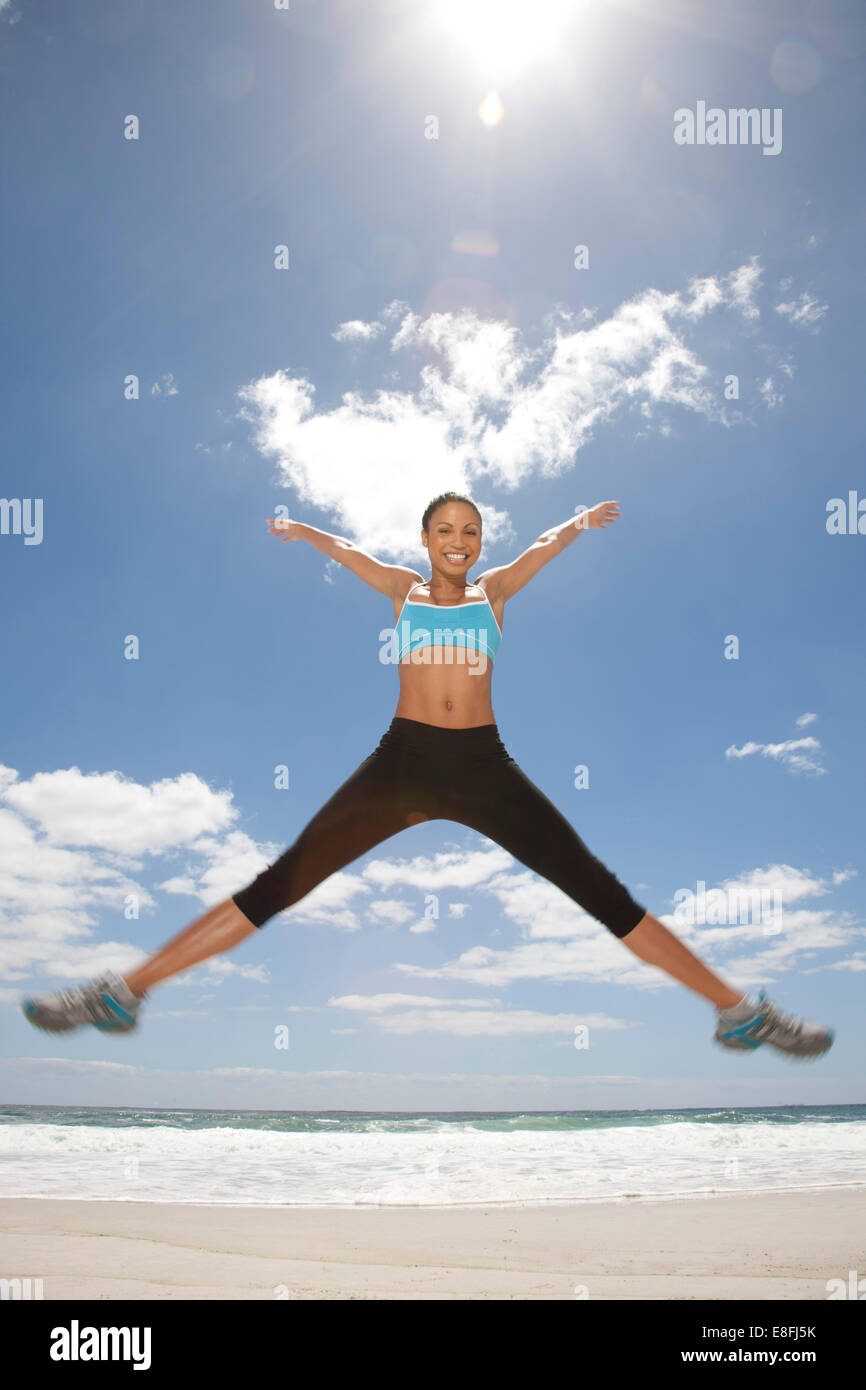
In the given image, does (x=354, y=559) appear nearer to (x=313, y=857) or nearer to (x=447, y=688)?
(x=447, y=688)

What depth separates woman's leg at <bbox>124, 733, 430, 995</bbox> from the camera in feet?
10.9

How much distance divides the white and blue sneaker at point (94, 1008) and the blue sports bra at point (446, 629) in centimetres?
179

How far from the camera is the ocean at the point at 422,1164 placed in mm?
12359

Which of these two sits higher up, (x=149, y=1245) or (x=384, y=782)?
(x=384, y=782)

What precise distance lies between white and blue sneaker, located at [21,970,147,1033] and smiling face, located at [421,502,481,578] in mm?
2239

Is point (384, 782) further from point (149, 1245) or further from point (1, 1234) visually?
point (1, 1234)

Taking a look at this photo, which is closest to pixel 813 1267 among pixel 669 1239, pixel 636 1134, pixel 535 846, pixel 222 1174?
pixel 669 1239

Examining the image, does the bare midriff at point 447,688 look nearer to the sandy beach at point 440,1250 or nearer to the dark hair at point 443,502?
the dark hair at point 443,502

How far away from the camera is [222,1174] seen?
561 inches

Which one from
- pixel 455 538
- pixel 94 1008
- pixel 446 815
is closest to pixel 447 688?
pixel 446 815

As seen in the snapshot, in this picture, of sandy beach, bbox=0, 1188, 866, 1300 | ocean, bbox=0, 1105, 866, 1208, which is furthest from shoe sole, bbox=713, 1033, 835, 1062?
ocean, bbox=0, 1105, 866, 1208

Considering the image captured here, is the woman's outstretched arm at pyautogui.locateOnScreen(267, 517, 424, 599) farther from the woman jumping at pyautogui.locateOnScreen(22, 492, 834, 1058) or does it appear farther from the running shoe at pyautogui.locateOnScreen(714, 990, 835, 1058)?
the running shoe at pyautogui.locateOnScreen(714, 990, 835, 1058)

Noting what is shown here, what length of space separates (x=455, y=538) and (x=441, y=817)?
4.27 ft

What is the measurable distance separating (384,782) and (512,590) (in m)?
1.22
